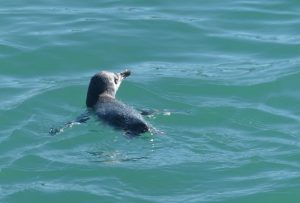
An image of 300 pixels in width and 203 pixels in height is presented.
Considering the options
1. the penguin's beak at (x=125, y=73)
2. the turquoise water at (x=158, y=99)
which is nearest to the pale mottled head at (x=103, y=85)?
the penguin's beak at (x=125, y=73)

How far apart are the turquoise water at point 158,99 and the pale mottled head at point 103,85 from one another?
0.21 meters

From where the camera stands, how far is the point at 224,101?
13.9 m

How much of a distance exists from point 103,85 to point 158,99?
2.97 feet

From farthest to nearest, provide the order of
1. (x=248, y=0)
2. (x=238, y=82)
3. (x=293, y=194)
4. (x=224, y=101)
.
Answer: (x=248, y=0), (x=238, y=82), (x=224, y=101), (x=293, y=194)

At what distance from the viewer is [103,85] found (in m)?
14.6

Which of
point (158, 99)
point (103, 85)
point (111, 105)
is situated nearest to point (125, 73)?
point (103, 85)

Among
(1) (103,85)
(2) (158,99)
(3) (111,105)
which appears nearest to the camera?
(3) (111,105)

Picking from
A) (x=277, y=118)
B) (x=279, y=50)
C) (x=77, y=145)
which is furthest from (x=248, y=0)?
(x=77, y=145)

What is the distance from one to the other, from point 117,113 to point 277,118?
2.26 meters

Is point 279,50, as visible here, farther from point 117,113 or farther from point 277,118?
point 117,113

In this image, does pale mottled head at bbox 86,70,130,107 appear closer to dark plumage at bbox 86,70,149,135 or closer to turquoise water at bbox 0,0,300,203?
dark plumage at bbox 86,70,149,135

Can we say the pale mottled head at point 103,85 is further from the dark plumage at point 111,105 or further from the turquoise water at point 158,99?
the turquoise water at point 158,99

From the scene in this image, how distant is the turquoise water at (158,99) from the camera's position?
11.5 metres

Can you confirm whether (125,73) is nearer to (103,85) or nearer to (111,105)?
(103,85)
